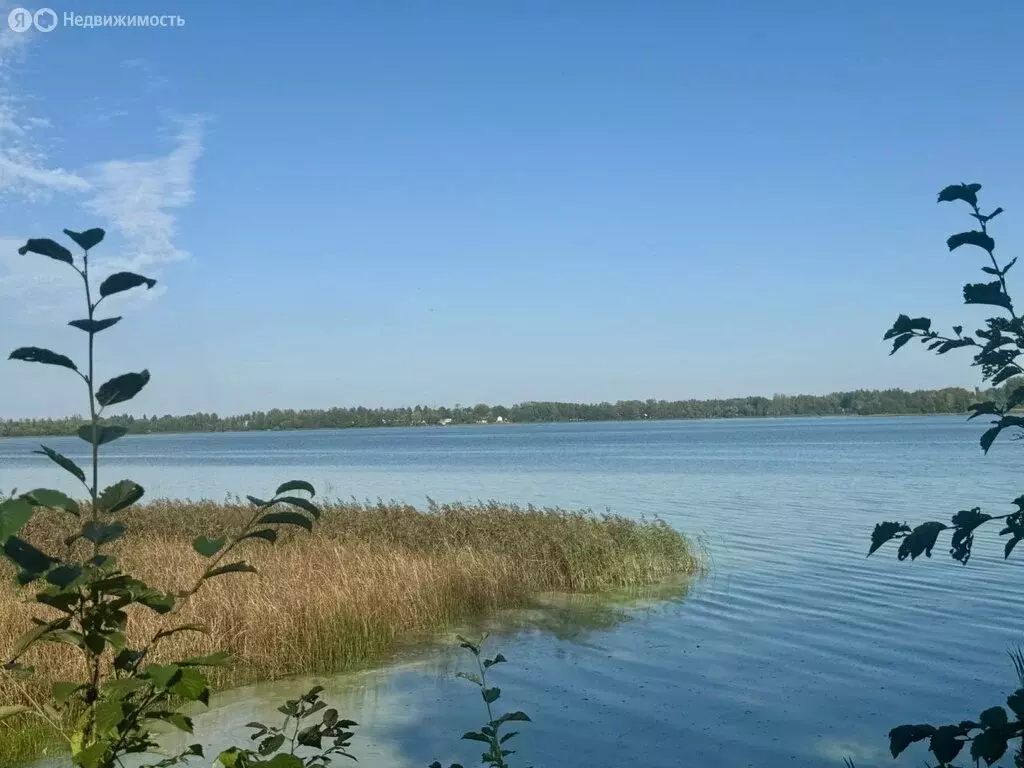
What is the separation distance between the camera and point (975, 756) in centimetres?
233

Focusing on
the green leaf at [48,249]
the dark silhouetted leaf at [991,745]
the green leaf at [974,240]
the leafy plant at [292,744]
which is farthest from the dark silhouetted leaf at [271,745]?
the green leaf at [974,240]

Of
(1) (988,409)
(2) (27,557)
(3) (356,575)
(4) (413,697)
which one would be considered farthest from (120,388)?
(3) (356,575)

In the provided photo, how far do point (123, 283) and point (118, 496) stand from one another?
0.46 m

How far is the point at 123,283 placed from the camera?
75.5 inches

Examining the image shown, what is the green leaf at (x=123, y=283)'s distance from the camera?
190 centimetres

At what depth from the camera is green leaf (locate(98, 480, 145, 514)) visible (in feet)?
6.48

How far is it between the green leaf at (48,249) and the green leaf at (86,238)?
0.03 m

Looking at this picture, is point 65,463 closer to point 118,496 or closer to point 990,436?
point 118,496

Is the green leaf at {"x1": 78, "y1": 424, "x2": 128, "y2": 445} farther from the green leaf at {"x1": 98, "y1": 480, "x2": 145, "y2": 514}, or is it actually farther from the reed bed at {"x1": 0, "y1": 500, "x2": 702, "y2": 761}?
the reed bed at {"x1": 0, "y1": 500, "x2": 702, "y2": 761}

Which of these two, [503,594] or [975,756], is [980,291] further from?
[503,594]

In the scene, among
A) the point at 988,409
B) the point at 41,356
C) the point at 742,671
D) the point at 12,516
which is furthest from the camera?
the point at 742,671

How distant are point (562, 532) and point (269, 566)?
619 centimetres

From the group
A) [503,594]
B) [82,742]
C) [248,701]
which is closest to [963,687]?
[503,594]

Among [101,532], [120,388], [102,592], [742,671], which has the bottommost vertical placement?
[742,671]
